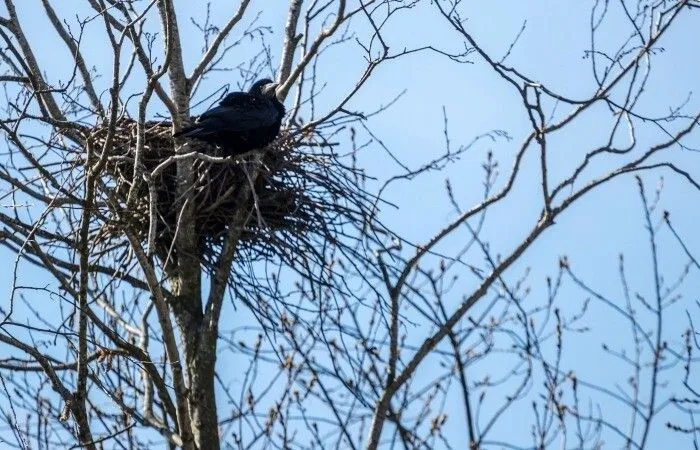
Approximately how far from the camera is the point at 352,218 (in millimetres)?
7102

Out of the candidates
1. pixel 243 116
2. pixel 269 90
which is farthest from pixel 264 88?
pixel 243 116

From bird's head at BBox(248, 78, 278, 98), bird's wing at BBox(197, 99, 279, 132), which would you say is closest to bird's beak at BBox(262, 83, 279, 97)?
bird's head at BBox(248, 78, 278, 98)

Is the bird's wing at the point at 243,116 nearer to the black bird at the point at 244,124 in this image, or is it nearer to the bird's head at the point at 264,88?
the black bird at the point at 244,124

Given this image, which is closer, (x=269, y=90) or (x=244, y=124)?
(x=244, y=124)

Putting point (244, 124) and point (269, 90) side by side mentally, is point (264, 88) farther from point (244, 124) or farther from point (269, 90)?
point (244, 124)

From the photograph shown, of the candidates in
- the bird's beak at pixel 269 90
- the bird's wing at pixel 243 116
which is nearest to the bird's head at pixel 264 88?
the bird's beak at pixel 269 90

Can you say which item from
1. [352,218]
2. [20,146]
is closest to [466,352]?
[352,218]

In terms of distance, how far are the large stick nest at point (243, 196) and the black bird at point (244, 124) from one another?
78 mm

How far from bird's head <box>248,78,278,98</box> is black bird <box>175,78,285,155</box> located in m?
0.04

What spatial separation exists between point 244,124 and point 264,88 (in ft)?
1.99

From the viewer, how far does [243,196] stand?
7180 millimetres

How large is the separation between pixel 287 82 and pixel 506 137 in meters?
1.20

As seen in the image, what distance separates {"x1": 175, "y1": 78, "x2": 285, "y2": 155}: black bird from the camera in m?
7.28

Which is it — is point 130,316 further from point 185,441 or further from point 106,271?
point 185,441
